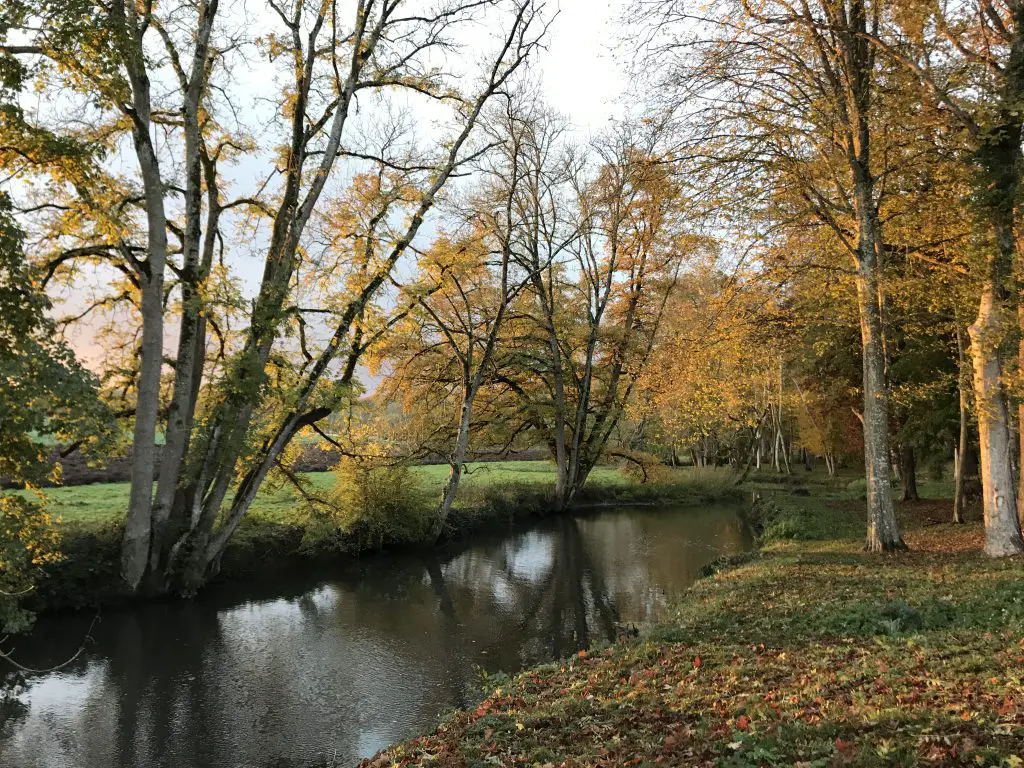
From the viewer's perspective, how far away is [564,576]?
16.9 meters

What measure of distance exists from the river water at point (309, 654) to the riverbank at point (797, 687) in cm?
208

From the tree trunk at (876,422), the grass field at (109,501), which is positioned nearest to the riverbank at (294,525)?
the grass field at (109,501)

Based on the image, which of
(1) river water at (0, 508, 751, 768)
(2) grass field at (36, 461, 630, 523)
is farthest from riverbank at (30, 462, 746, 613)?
(1) river water at (0, 508, 751, 768)

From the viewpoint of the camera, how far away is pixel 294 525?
727 inches

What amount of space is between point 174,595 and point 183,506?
6.65 ft

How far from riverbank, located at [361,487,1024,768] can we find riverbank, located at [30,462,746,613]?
8.85 metres

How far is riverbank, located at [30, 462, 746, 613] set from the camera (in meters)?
12.9

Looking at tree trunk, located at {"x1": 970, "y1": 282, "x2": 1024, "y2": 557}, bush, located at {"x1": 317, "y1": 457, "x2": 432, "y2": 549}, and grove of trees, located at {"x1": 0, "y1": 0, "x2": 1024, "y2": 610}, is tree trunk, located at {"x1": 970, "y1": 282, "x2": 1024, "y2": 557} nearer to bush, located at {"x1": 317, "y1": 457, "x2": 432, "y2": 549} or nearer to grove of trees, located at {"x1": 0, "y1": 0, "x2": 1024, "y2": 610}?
grove of trees, located at {"x1": 0, "y1": 0, "x2": 1024, "y2": 610}

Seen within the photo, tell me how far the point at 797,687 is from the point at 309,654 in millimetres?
8329

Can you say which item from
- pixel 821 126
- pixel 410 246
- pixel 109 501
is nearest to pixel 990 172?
pixel 821 126

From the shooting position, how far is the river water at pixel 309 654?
7.48 m

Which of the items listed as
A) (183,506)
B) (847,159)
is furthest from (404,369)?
(847,159)

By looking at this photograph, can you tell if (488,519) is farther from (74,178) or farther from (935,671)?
(935,671)

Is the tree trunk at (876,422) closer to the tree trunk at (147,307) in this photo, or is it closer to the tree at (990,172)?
the tree at (990,172)
